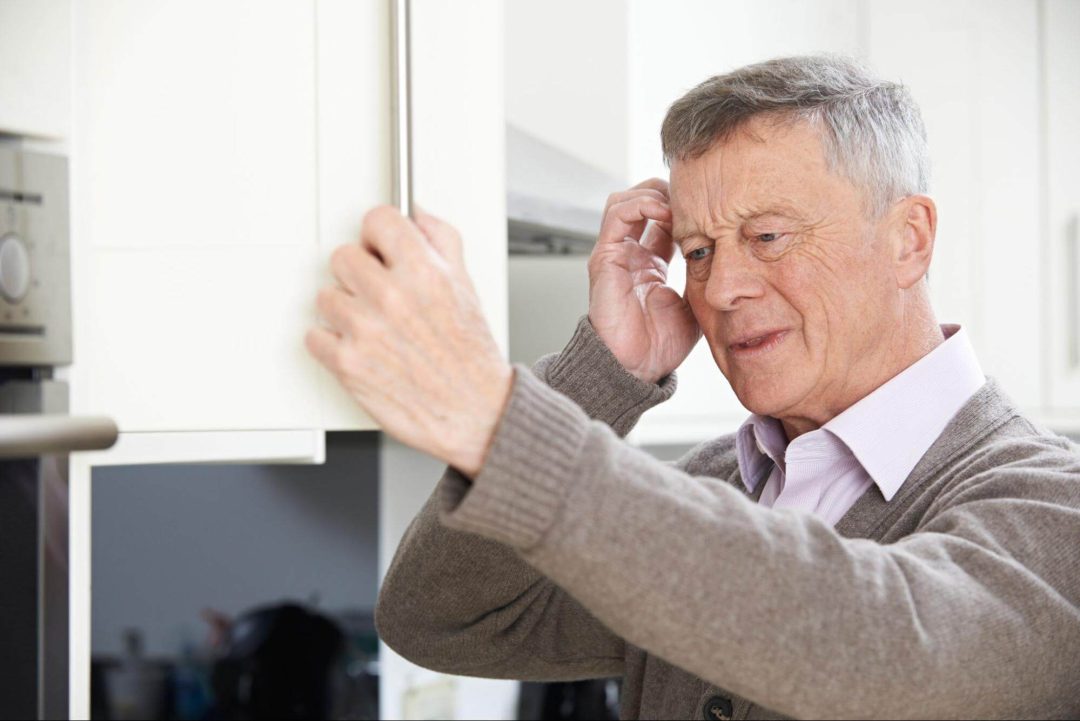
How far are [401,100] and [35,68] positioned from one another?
0.74 feet

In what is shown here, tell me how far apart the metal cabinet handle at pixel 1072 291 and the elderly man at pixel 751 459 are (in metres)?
1.33

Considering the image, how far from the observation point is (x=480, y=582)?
45.7 inches

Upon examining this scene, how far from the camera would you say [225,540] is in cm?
181

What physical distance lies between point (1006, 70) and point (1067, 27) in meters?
0.17

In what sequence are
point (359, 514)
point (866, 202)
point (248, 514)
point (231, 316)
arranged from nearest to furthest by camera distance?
point (231, 316), point (866, 202), point (248, 514), point (359, 514)

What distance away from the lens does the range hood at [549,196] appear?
1432 millimetres

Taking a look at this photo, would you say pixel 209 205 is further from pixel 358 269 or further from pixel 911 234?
pixel 911 234

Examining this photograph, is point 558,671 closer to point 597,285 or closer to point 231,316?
point 597,285

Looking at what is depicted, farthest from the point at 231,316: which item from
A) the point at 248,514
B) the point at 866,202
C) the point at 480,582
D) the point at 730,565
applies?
the point at 248,514

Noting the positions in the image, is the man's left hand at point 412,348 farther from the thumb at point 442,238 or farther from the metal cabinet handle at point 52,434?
the metal cabinet handle at point 52,434

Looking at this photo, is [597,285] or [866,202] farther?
[597,285]

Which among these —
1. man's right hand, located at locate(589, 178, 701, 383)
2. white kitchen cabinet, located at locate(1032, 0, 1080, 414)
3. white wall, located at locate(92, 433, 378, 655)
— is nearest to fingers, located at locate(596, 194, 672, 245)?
man's right hand, located at locate(589, 178, 701, 383)

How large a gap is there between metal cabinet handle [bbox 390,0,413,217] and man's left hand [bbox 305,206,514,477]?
115 mm

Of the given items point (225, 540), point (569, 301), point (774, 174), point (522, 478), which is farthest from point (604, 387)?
point (225, 540)
